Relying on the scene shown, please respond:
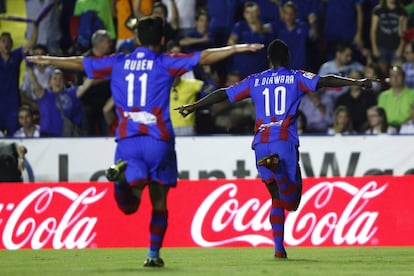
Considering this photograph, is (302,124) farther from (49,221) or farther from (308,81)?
(308,81)

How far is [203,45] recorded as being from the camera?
19125 mm

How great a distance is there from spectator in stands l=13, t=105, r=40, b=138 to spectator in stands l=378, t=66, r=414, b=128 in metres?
5.23

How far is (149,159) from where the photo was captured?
1047 centimetres

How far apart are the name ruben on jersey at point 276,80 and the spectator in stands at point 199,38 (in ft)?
21.5

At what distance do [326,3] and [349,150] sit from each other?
346cm

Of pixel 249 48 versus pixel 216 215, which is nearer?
pixel 249 48

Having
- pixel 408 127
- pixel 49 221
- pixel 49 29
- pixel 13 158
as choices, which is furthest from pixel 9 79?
pixel 408 127

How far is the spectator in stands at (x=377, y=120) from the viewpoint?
17.7 m

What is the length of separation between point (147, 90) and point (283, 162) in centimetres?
220

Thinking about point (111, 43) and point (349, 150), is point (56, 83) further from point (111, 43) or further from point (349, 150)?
point (349, 150)

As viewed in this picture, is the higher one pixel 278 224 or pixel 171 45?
pixel 171 45

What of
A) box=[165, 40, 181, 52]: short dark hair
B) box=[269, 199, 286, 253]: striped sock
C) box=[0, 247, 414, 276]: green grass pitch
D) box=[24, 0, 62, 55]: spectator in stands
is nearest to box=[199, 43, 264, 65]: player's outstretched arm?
box=[0, 247, 414, 276]: green grass pitch

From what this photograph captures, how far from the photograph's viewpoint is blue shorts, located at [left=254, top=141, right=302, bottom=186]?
1218cm

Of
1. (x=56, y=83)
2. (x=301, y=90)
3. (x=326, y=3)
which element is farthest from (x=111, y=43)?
(x=301, y=90)
